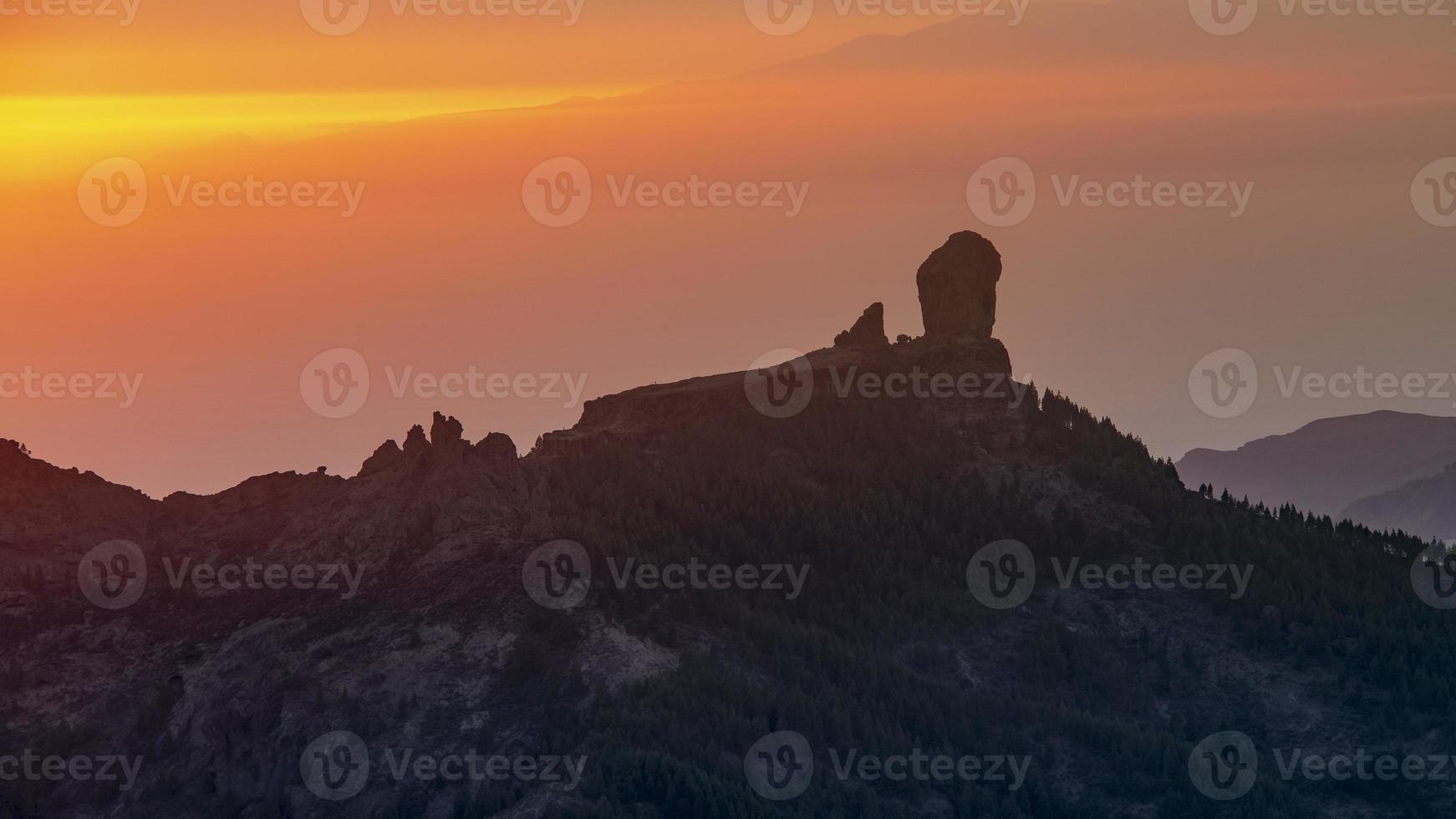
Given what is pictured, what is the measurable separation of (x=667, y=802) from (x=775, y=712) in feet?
56.9

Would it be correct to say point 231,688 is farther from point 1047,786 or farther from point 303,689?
point 1047,786

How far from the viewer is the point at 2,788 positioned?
646 feet

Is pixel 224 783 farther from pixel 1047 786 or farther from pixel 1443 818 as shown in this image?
pixel 1443 818

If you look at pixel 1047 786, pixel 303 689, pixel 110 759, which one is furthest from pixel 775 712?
pixel 110 759

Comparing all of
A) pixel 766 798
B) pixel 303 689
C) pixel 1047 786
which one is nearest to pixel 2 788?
pixel 303 689

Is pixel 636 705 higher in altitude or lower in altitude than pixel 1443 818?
higher

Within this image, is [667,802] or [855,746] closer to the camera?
[667,802]

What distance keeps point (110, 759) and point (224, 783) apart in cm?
1070

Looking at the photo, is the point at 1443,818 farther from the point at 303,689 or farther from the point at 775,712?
the point at 303,689

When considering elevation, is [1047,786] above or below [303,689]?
below

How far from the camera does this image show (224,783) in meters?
192

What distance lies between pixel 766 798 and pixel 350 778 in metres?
27.9

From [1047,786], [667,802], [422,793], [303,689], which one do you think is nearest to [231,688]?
[303,689]

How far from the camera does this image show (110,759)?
198 m
